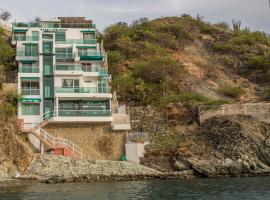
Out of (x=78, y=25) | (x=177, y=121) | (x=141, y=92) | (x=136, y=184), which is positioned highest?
(x=78, y=25)

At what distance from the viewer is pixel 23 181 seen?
41250 mm

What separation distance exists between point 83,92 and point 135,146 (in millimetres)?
9053

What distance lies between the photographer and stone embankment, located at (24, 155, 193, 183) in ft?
142

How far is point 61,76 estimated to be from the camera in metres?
56.6

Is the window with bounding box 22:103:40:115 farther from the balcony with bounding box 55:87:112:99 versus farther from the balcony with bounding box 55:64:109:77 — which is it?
the balcony with bounding box 55:64:109:77

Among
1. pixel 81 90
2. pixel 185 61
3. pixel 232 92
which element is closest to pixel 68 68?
pixel 81 90

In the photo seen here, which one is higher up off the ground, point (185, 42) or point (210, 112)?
point (185, 42)

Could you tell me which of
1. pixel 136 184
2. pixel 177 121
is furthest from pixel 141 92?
pixel 136 184

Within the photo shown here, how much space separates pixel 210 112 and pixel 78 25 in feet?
72.1

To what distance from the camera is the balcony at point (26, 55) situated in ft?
188

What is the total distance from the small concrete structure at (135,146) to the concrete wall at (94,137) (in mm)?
833

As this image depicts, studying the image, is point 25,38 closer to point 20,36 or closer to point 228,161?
point 20,36

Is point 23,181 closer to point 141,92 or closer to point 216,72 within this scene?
point 141,92

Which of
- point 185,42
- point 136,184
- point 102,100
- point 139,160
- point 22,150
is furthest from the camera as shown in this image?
point 185,42
